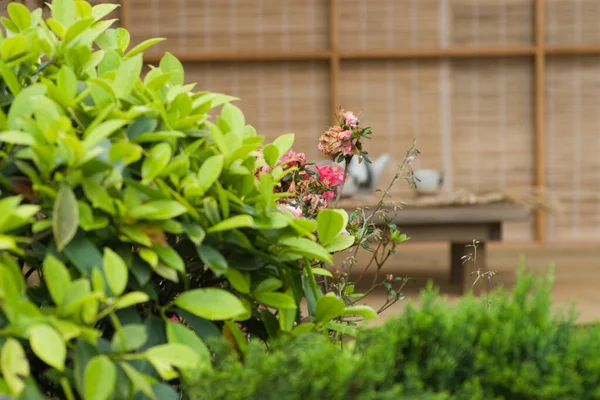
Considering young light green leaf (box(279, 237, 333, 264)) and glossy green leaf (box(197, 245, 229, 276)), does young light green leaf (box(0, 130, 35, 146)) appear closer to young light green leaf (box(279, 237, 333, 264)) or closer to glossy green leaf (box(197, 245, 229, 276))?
glossy green leaf (box(197, 245, 229, 276))

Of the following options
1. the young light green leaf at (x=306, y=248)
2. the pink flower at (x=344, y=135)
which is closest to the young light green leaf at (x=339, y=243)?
the young light green leaf at (x=306, y=248)

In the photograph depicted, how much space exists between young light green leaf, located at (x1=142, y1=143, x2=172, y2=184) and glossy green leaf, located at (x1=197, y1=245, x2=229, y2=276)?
99 millimetres

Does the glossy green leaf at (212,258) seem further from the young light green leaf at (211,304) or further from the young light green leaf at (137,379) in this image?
the young light green leaf at (137,379)

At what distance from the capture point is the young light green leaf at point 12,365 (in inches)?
31.5

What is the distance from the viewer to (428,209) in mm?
4469

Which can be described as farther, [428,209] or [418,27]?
[418,27]

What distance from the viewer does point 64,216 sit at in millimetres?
886

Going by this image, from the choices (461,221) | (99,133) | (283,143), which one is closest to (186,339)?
(99,133)

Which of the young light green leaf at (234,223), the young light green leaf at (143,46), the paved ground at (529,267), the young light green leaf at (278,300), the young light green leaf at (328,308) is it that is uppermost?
the young light green leaf at (143,46)

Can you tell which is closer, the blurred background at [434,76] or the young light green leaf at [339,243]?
the young light green leaf at [339,243]

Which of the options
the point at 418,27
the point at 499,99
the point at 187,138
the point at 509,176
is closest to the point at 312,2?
the point at 418,27

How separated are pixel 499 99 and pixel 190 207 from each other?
5.96m

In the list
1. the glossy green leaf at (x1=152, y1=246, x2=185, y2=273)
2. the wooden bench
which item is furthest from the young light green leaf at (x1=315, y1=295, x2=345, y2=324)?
the wooden bench

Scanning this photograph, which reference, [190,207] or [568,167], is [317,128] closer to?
[568,167]
